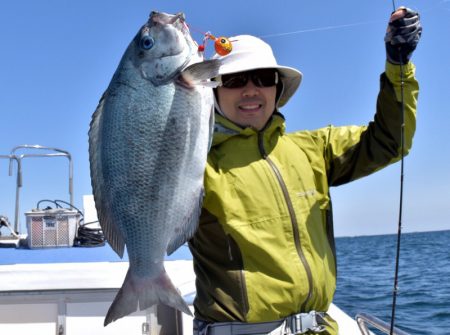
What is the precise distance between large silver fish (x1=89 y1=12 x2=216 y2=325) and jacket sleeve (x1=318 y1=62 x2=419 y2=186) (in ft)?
3.18

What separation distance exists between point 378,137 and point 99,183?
1.36 metres

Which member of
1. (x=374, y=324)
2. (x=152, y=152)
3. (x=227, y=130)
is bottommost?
(x=374, y=324)

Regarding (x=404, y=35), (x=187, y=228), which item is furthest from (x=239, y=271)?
(x=404, y=35)

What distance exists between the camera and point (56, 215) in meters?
5.37

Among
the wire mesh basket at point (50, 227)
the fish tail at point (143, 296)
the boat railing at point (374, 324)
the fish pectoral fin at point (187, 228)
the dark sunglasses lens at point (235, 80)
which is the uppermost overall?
the dark sunglasses lens at point (235, 80)

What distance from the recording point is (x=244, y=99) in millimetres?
2459

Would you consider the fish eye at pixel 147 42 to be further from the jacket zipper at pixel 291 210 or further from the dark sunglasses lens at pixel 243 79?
the jacket zipper at pixel 291 210

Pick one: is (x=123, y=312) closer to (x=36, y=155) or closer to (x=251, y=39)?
(x=251, y=39)

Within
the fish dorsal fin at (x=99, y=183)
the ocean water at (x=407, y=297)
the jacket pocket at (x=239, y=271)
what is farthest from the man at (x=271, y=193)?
the ocean water at (x=407, y=297)

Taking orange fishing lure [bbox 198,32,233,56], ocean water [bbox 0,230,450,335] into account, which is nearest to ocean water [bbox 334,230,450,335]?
ocean water [bbox 0,230,450,335]

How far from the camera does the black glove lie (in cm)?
231

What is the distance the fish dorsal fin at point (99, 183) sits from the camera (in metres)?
1.91

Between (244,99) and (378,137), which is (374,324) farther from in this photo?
(244,99)

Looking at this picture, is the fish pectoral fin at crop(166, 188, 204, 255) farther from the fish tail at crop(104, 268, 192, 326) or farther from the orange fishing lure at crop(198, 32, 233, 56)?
the orange fishing lure at crop(198, 32, 233, 56)
